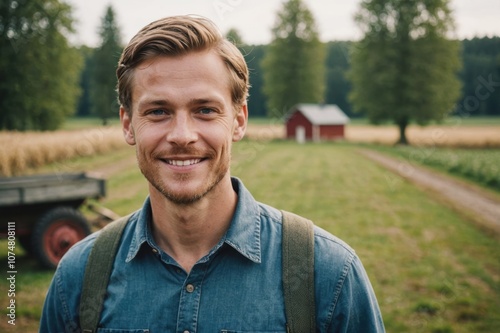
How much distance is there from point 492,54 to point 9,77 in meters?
39.4

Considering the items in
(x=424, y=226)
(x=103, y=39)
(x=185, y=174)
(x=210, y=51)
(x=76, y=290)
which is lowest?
(x=424, y=226)

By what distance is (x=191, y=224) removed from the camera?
1.87 metres

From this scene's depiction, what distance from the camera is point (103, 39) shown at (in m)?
52.9

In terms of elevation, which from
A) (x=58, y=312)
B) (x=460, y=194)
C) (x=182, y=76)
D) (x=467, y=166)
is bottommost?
(x=460, y=194)

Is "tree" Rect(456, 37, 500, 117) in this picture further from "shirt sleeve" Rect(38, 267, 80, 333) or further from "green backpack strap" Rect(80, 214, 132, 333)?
"shirt sleeve" Rect(38, 267, 80, 333)

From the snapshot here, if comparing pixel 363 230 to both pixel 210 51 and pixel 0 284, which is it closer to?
pixel 0 284

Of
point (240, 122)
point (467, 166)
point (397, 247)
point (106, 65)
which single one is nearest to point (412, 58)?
point (467, 166)

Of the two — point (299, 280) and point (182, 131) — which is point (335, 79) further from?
point (299, 280)

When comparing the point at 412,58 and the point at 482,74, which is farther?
the point at 482,74

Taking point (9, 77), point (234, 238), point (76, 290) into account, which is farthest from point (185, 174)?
point (9, 77)

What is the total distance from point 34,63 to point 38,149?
408 inches

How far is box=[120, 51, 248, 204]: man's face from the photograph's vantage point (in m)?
1.80

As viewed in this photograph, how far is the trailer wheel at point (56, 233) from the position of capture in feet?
21.0

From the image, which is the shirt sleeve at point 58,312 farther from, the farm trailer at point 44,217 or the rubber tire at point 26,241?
the rubber tire at point 26,241
